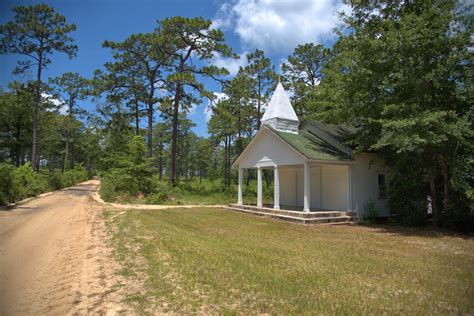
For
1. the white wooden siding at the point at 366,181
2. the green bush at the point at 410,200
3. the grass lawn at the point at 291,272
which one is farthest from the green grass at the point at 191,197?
the grass lawn at the point at 291,272

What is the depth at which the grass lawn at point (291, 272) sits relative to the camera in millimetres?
4613

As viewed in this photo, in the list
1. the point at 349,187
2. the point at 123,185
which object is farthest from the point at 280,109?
the point at 123,185

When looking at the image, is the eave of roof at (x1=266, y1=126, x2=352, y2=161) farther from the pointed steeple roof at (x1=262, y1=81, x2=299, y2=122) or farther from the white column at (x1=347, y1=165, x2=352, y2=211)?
the pointed steeple roof at (x1=262, y1=81, x2=299, y2=122)

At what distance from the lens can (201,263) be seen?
21.8ft

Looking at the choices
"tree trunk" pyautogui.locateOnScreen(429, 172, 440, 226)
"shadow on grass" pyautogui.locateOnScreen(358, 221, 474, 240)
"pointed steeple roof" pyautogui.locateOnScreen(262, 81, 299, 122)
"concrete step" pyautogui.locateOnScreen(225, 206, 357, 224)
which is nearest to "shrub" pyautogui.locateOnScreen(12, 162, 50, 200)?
"concrete step" pyautogui.locateOnScreen(225, 206, 357, 224)

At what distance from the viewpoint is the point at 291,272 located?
616 centimetres

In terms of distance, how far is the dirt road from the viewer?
4.53m

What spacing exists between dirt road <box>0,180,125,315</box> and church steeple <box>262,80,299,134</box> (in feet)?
35.0

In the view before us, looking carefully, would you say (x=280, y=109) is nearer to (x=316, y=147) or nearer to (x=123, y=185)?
(x=316, y=147)

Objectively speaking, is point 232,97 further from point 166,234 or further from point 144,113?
point 166,234

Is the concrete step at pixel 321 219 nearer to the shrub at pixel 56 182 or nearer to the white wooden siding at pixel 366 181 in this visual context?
the white wooden siding at pixel 366 181

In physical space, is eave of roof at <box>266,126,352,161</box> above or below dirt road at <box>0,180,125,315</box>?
above

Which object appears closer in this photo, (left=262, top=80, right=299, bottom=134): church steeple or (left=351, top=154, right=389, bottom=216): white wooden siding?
(left=351, top=154, right=389, bottom=216): white wooden siding

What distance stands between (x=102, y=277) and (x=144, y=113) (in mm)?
29640
